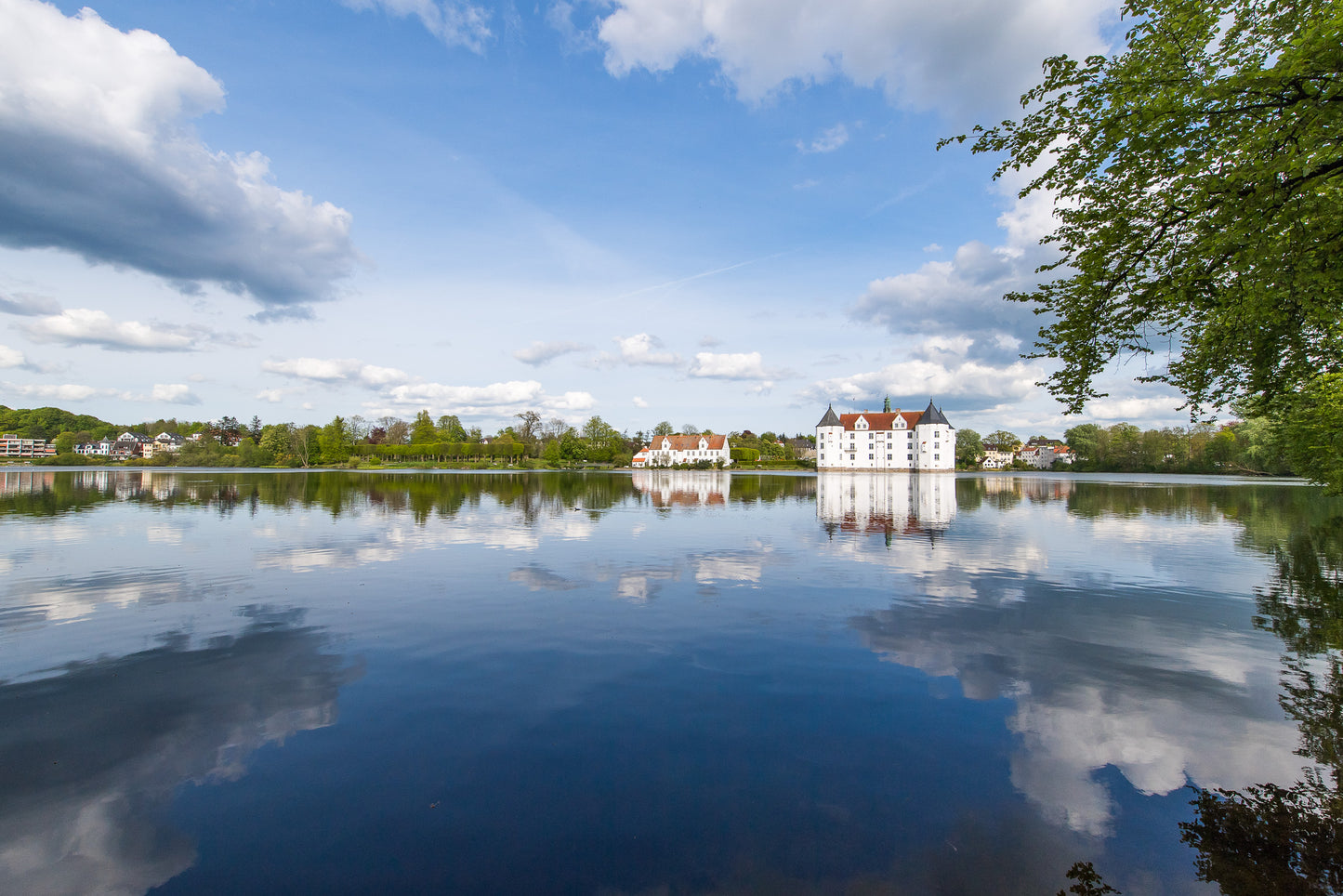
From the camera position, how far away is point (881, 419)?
408ft

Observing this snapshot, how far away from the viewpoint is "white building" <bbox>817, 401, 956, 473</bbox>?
118 m

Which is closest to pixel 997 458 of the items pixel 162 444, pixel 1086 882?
pixel 1086 882

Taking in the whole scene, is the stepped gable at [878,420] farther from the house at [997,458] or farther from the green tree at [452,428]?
the green tree at [452,428]

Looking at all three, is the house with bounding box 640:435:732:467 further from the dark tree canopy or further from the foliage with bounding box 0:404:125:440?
the foliage with bounding box 0:404:125:440

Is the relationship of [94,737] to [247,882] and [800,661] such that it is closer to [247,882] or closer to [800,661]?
[247,882]

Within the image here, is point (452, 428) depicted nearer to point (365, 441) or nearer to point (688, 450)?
point (365, 441)

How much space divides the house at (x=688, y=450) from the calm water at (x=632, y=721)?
112214mm

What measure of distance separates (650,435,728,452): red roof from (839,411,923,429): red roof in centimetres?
2661

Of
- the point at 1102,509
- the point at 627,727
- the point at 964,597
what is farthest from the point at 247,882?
the point at 1102,509

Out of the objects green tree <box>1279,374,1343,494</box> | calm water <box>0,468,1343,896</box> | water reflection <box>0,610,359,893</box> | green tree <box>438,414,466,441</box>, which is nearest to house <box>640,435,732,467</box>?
green tree <box>438,414,466,441</box>

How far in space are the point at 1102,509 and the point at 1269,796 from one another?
34.2m

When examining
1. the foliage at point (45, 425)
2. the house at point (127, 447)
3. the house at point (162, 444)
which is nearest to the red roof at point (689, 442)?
the house at point (162, 444)

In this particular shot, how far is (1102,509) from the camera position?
33.3m

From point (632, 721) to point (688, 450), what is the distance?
406 feet
